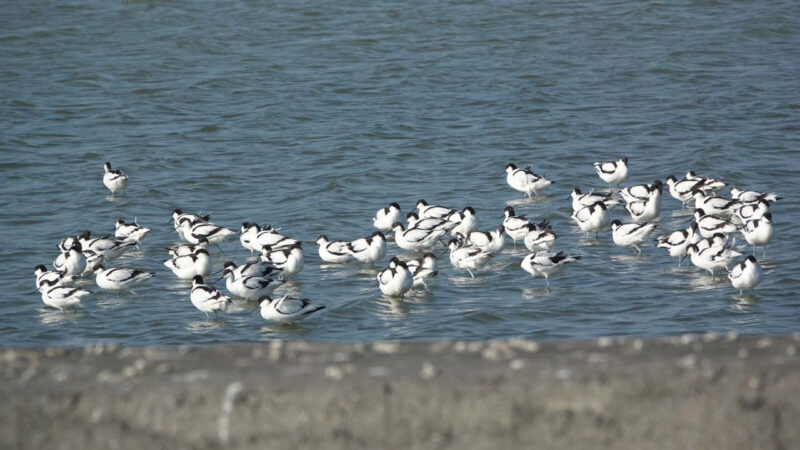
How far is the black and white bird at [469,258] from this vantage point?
1591cm

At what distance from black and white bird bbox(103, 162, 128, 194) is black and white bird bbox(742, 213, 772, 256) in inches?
416

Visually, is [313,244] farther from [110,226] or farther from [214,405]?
[214,405]

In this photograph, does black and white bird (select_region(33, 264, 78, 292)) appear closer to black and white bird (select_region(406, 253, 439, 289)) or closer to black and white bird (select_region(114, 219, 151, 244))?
black and white bird (select_region(114, 219, 151, 244))

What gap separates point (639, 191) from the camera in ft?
60.7

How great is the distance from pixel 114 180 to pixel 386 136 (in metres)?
6.16

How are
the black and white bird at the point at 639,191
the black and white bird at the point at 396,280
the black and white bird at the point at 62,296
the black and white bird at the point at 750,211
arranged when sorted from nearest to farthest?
the black and white bird at the point at 62,296 → the black and white bird at the point at 396,280 → the black and white bird at the point at 750,211 → the black and white bird at the point at 639,191

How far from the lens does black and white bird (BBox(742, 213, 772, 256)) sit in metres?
16.1

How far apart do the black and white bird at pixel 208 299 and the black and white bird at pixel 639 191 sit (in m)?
7.17

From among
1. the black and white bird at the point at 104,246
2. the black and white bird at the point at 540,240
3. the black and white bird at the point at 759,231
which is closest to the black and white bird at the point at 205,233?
the black and white bird at the point at 104,246

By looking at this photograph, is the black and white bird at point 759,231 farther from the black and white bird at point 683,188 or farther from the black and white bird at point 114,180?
the black and white bird at point 114,180

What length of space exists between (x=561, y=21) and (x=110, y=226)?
17091 millimetres

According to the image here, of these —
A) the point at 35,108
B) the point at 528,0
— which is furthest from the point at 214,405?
the point at 528,0

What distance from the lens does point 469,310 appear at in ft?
47.8

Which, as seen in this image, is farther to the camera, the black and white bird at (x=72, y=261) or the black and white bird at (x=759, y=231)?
the black and white bird at (x=759, y=231)
